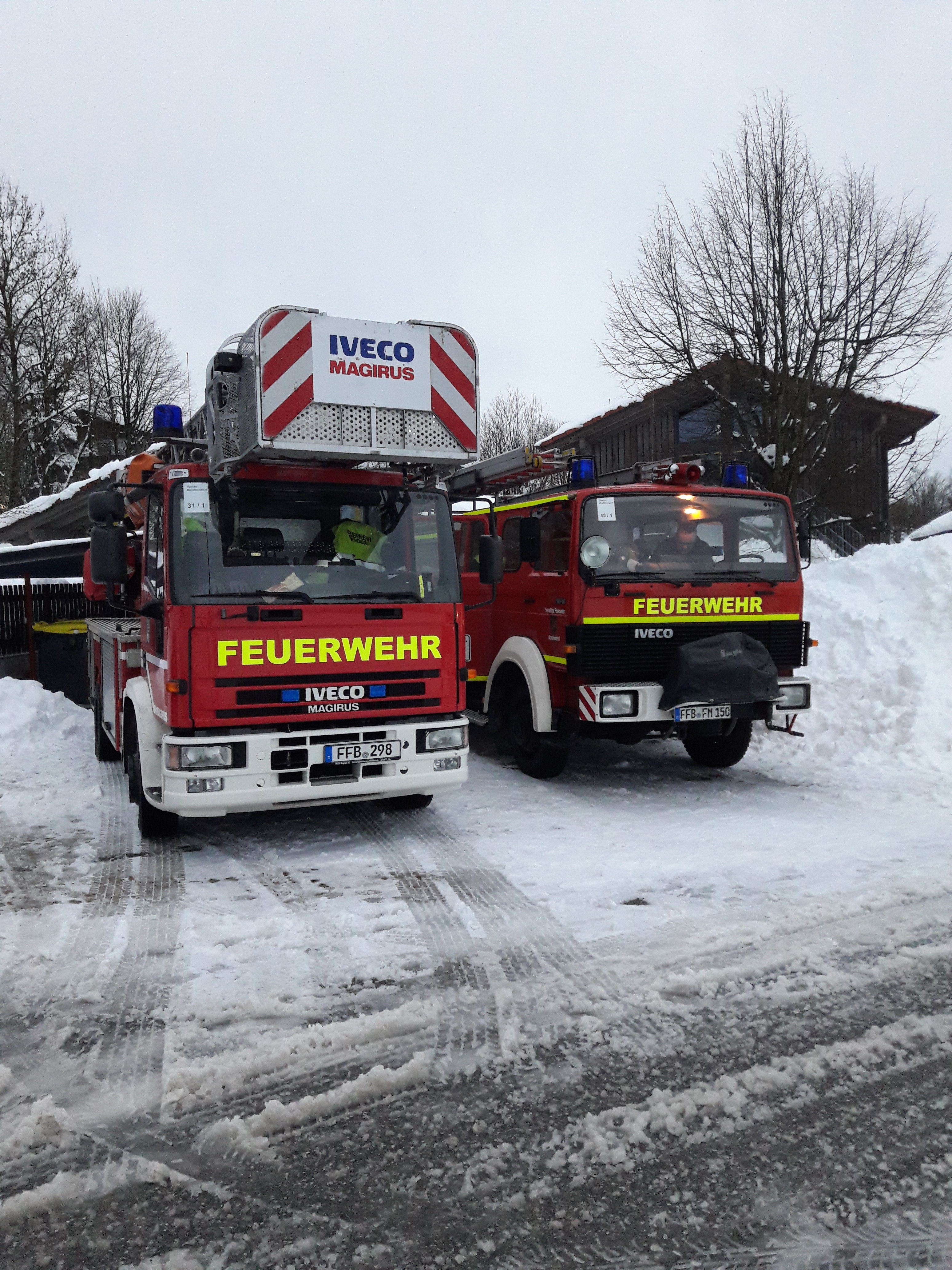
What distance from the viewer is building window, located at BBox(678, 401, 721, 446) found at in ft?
56.4

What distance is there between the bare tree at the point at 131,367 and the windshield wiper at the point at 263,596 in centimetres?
3424

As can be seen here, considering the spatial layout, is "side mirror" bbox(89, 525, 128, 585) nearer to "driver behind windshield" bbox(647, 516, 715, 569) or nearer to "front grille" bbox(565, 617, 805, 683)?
"front grille" bbox(565, 617, 805, 683)

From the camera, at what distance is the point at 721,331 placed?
51.6ft

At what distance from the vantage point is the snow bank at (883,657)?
816 cm

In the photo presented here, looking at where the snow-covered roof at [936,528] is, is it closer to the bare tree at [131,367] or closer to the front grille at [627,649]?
the front grille at [627,649]

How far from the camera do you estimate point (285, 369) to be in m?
5.42

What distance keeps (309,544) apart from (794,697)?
4112mm

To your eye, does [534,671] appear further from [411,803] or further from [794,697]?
[794,697]

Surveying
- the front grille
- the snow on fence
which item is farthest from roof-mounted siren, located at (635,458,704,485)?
the snow on fence

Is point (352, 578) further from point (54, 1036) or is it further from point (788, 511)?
point (788, 511)

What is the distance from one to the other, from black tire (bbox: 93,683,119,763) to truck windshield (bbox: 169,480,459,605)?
3.53 m

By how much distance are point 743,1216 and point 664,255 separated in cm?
1606

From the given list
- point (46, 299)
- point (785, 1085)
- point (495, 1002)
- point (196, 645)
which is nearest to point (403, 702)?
point (196, 645)

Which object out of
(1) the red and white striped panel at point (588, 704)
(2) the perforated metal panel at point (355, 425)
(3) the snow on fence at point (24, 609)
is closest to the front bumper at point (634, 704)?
(1) the red and white striped panel at point (588, 704)
